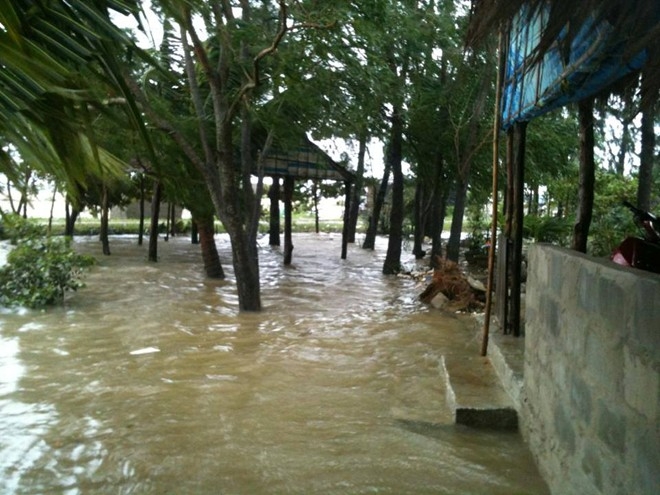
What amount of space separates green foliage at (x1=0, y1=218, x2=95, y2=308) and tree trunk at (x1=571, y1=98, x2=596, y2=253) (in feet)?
26.6

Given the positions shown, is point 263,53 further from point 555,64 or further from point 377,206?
point 377,206

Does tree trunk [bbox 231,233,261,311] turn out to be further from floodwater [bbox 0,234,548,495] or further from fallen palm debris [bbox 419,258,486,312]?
fallen palm debris [bbox 419,258,486,312]

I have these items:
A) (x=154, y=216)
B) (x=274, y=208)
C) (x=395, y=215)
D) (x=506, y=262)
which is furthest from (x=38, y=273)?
(x=274, y=208)

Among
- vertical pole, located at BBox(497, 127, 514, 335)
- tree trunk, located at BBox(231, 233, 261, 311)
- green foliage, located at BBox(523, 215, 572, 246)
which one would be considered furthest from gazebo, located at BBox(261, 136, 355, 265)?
vertical pole, located at BBox(497, 127, 514, 335)

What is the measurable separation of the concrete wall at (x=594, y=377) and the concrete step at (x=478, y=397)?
26 centimetres

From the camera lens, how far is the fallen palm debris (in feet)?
31.6

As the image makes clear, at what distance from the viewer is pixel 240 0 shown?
893cm

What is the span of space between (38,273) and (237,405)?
21.0 feet

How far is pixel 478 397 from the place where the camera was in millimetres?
4547

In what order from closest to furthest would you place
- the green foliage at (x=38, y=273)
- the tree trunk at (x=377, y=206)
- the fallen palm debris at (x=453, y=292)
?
the green foliage at (x=38, y=273), the fallen palm debris at (x=453, y=292), the tree trunk at (x=377, y=206)

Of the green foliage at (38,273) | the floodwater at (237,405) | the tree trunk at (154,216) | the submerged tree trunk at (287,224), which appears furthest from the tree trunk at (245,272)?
the submerged tree trunk at (287,224)

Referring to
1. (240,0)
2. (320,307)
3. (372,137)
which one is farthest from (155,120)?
(372,137)

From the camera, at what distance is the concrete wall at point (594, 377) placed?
2.14m

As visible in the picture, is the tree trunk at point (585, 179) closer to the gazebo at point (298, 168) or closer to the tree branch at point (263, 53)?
the tree branch at point (263, 53)
